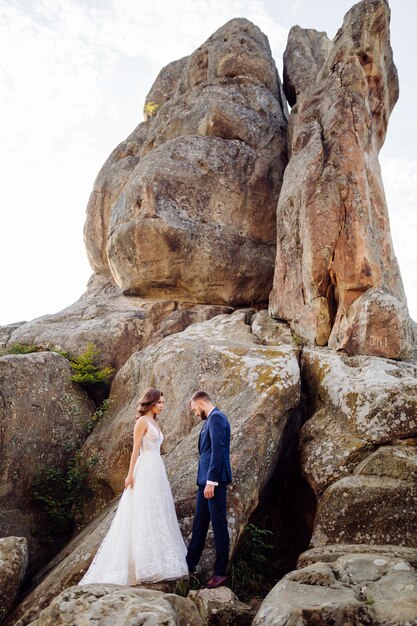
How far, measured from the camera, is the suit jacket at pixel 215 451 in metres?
8.69

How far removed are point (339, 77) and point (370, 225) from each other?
677 centimetres

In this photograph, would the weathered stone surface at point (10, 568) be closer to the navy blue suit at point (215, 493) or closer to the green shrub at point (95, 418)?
the navy blue suit at point (215, 493)

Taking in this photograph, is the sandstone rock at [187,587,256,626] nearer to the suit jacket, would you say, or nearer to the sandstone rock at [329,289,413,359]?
the suit jacket

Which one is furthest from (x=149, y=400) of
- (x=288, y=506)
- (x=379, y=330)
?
(x=379, y=330)

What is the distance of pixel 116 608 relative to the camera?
631 centimetres

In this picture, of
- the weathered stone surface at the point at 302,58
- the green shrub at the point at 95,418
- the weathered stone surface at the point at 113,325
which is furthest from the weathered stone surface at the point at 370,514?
the weathered stone surface at the point at 302,58

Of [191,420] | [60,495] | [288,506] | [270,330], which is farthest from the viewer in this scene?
[270,330]

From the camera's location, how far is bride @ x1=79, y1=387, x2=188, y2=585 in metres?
8.46

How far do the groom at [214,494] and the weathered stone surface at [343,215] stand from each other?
21.5 feet

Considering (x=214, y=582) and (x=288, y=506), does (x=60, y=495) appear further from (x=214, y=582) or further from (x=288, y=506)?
(x=214, y=582)

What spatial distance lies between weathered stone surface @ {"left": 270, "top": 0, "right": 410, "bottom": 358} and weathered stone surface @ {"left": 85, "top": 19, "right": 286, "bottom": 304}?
264 centimetres

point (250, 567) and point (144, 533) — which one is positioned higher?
point (144, 533)

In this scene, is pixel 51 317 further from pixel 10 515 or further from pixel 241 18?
pixel 241 18

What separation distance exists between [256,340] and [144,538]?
8632mm
